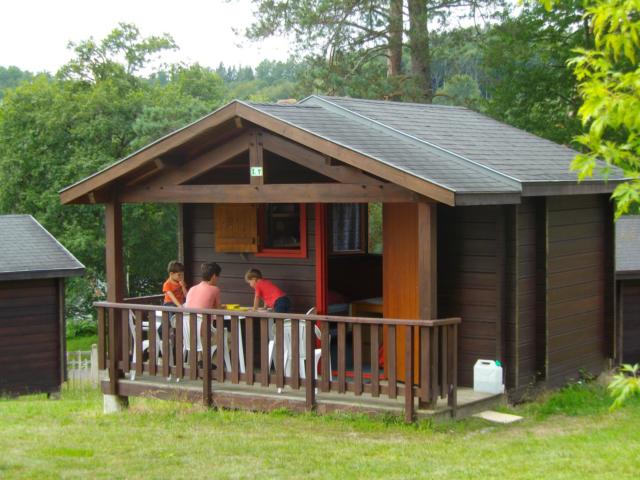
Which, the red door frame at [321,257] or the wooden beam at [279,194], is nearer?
the wooden beam at [279,194]

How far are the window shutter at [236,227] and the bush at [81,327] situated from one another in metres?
25.1

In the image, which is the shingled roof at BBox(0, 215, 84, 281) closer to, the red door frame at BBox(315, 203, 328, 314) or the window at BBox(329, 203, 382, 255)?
the window at BBox(329, 203, 382, 255)

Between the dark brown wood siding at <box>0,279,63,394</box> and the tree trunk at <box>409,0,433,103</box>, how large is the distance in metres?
12.2

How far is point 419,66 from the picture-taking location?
28.5m

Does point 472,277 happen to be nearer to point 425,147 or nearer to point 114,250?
point 425,147

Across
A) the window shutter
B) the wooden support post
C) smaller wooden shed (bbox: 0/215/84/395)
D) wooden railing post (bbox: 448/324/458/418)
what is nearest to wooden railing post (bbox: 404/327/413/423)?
wooden railing post (bbox: 448/324/458/418)

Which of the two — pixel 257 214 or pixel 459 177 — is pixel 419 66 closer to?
pixel 257 214

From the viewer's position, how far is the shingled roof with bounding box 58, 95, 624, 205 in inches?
413

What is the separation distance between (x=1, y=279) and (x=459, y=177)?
10.9 m

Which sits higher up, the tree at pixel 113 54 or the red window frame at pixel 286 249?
the tree at pixel 113 54

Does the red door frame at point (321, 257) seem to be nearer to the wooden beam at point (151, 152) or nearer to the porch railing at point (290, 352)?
the porch railing at point (290, 352)

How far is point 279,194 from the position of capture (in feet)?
36.9

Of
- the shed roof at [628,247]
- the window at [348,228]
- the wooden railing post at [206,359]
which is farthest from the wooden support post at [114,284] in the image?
the shed roof at [628,247]

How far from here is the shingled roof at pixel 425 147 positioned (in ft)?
34.4
